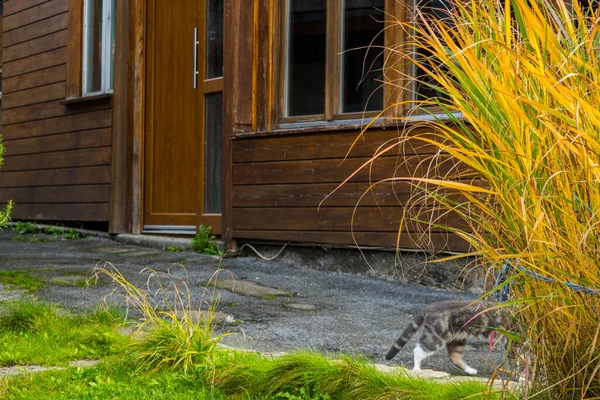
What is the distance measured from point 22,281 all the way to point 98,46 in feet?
14.9

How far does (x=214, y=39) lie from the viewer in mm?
8172

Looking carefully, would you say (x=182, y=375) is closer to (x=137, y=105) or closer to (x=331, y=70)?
(x=331, y=70)

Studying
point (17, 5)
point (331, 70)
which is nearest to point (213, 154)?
point (331, 70)

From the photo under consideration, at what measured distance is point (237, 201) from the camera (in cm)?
743

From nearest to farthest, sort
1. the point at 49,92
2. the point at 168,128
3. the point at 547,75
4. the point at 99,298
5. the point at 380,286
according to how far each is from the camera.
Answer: the point at 547,75, the point at 99,298, the point at 380,286, the point at 168,128, the point at 49,92

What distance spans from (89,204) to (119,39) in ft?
5.80

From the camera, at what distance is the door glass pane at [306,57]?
695cm

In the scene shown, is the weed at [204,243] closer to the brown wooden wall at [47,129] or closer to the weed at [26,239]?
the brown wooden wall at [47,129]

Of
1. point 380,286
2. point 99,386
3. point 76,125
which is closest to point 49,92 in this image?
point 76,125

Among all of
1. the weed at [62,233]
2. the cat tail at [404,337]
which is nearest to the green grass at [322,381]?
the cat tail at [404,337]

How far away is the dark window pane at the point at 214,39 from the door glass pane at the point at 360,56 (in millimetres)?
1661

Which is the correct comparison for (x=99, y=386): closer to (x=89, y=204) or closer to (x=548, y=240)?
(x=548, y=240)

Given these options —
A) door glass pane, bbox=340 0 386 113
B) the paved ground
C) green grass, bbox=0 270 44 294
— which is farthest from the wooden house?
green grass, bbox=0 270 44 294

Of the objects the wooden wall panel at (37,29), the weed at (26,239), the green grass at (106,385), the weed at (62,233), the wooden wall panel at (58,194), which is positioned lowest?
the green grass at (106,385)
